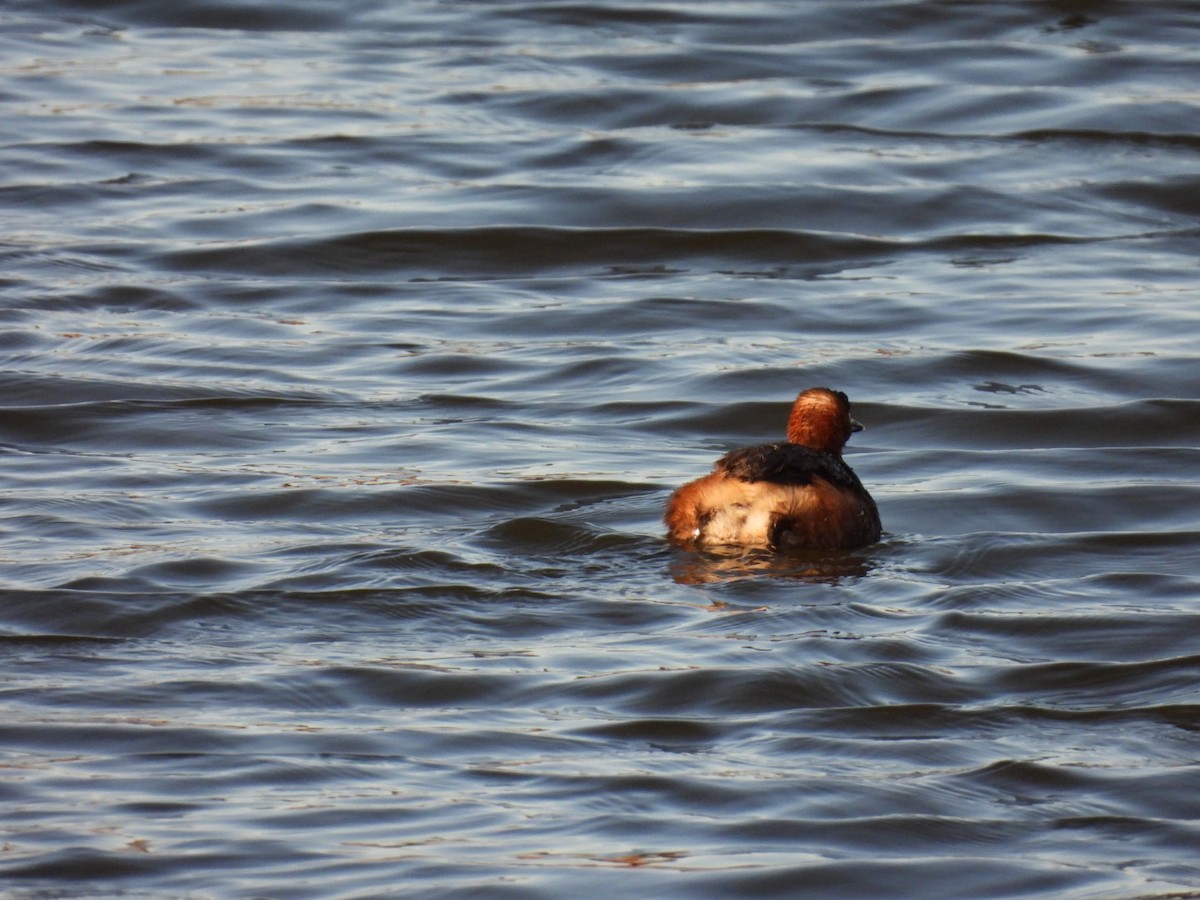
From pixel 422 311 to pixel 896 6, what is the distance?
9498 millimetres

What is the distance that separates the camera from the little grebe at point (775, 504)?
845cm

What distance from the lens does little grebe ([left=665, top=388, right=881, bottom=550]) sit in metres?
8.45

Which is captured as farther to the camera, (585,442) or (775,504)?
(585,442)

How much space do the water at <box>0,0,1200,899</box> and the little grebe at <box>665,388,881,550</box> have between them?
5.1 inches

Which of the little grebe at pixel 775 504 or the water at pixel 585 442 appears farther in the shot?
the little grebe at pixel 775 504

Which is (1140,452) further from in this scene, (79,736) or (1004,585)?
(79,736)

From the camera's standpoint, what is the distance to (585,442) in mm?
10656

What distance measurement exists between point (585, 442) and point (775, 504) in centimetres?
236

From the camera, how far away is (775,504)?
8.43 metres

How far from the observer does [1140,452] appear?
35.4ft

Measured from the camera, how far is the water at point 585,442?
593 cm

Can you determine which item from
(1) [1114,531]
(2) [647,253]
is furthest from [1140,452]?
(2) [647,253]

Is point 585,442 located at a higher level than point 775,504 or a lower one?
lower

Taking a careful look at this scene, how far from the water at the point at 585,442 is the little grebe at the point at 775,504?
0.43ft
